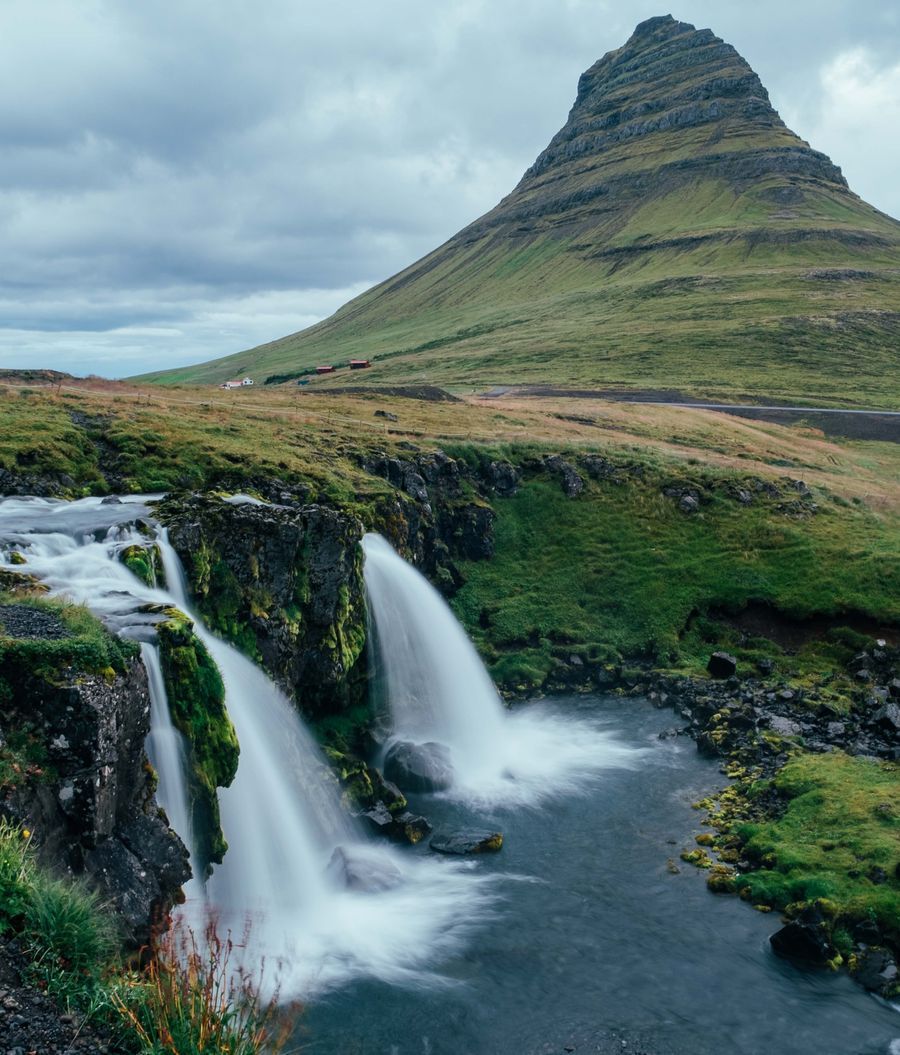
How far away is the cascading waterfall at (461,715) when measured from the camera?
34000 millimetres

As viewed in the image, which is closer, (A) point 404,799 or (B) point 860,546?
(A) point 404,799

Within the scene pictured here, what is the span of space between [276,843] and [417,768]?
8.72 metres

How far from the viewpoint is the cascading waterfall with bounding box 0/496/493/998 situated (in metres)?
21.3

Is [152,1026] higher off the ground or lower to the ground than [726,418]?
lower

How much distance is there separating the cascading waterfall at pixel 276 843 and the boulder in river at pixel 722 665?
813 inches

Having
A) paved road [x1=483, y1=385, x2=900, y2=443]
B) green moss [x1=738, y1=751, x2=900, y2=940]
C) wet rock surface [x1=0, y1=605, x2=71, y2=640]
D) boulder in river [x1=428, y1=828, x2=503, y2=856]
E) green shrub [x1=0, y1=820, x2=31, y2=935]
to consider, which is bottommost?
boulder in river [x1=428, y1=828, x2=503, y2=856]

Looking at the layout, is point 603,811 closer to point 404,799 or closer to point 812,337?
point 404,799

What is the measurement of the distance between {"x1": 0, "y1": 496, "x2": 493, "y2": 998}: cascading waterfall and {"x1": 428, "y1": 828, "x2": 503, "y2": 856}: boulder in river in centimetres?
75

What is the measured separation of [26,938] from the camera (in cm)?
1151

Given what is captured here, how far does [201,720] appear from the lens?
21.9m

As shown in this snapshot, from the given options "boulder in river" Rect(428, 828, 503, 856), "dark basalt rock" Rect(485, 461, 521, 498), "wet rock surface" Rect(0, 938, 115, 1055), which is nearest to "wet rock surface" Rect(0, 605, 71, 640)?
"wet rock surface" Rect(0, 938, 115, 1055)

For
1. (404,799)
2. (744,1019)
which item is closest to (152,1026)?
(744,1019)

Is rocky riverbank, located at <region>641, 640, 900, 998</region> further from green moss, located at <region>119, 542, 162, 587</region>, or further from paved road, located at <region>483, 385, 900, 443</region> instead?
paved road, located at <region>483, 385, 900, 443</region>

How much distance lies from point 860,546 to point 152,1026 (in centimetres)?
4920
